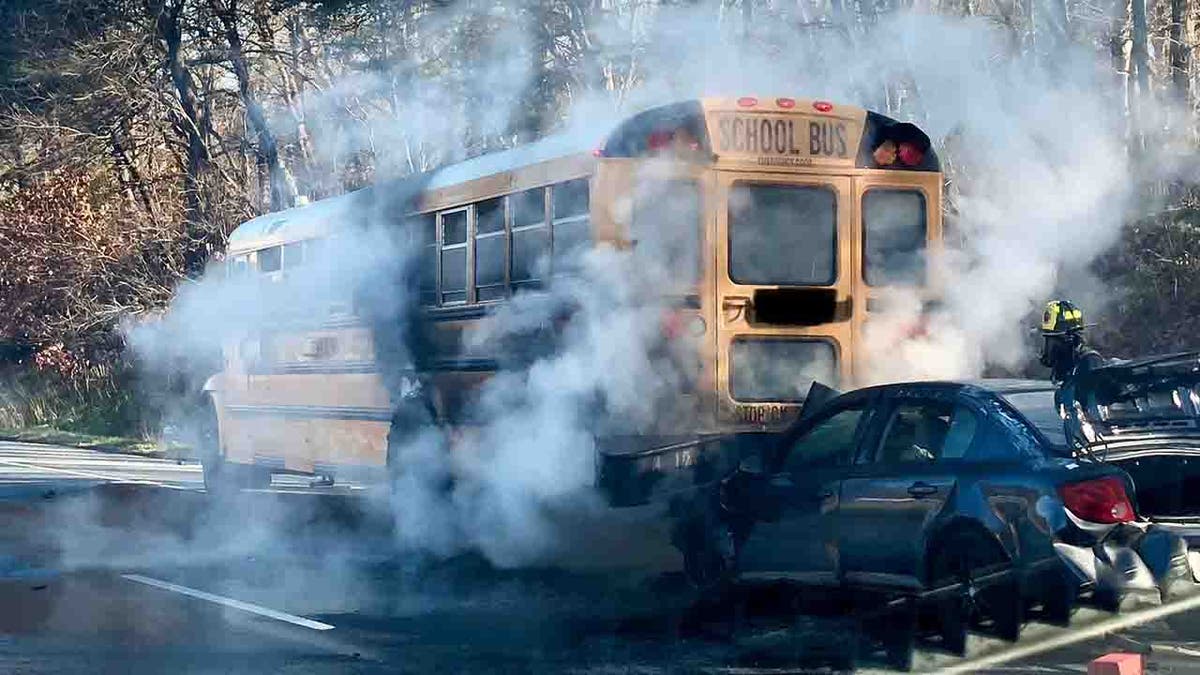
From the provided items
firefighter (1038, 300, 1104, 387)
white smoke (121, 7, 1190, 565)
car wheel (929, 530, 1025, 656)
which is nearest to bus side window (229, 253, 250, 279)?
white smoke (121, 7, 1190, 565)

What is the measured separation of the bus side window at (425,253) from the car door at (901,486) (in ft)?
17.9

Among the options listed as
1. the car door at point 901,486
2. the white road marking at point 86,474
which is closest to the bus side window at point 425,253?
the car door at point 901,486

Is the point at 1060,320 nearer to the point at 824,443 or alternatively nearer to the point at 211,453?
the point at 824,443

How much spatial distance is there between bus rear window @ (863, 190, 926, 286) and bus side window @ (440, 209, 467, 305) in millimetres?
2994

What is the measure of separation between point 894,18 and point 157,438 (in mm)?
17141

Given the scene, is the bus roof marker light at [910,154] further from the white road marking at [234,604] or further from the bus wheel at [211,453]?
the bus wheel at [211,453]

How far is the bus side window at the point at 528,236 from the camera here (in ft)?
40.1

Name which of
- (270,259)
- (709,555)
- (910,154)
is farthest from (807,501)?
(270,259)

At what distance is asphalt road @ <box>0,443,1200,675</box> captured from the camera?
8.46m

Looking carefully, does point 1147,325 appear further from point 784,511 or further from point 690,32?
point 784,511

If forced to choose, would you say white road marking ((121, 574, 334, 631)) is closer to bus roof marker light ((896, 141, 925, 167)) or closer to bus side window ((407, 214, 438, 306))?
bus side window ((407, 214, 438, 306))

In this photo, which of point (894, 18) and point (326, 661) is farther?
point (894, 18)

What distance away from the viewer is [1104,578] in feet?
26.3

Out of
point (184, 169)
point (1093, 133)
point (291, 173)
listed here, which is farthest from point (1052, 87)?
point (184, 169)
